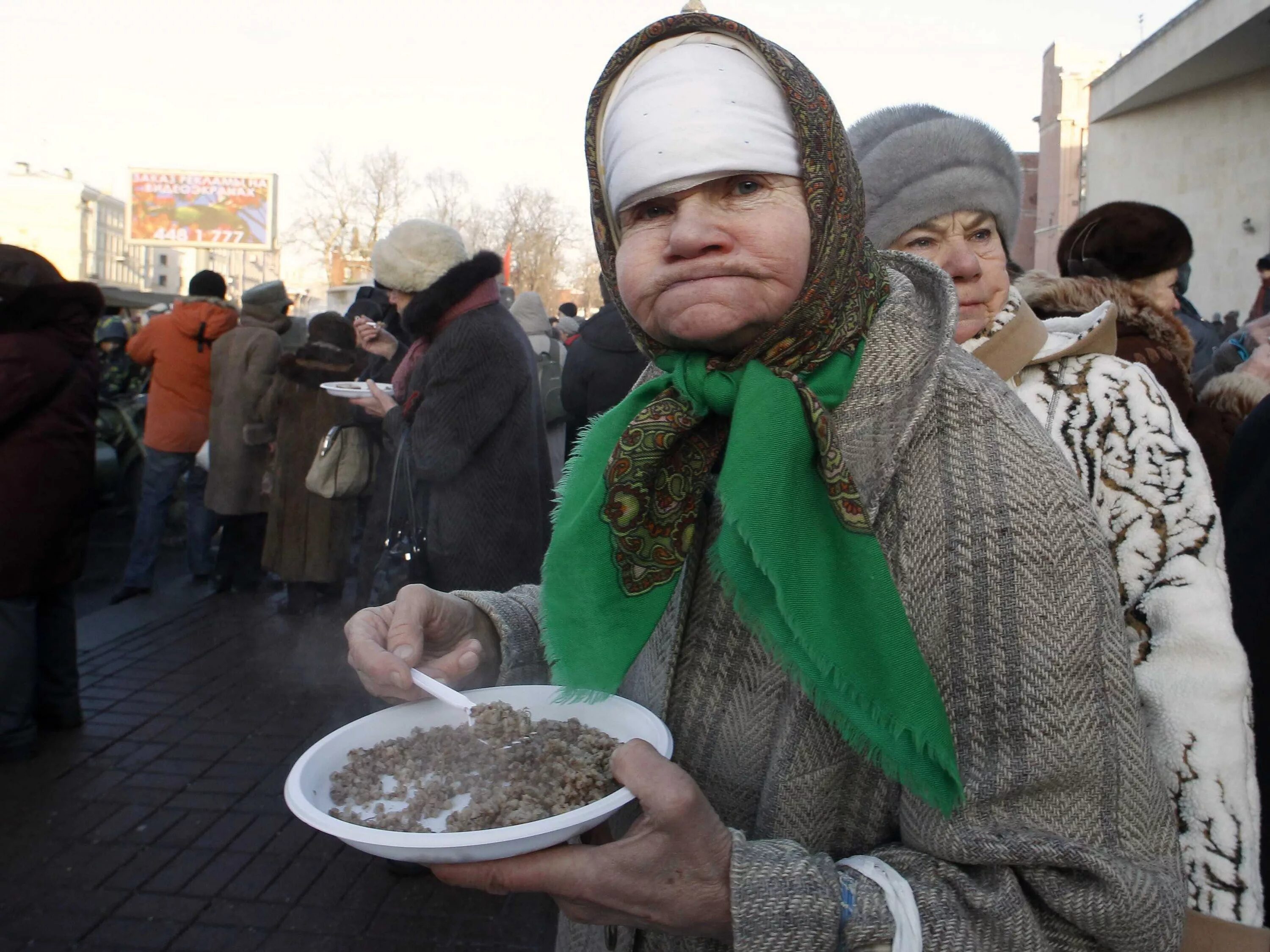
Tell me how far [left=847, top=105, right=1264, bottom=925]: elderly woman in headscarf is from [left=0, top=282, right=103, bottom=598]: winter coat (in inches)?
159

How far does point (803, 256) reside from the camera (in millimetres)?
1324

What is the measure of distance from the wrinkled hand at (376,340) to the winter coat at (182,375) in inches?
112

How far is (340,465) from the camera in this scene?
607 cm

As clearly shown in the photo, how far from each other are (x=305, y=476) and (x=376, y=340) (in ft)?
5.28

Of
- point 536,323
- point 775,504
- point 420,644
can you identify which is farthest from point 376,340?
point 536,323

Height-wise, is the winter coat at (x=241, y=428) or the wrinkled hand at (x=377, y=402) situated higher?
the wrinkled hand at (x=377, y=402)

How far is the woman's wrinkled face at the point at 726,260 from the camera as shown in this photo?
1306mm

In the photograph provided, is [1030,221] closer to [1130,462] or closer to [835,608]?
[1130,462]

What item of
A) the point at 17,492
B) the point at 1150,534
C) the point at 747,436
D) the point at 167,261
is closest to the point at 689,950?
the point at 747,436

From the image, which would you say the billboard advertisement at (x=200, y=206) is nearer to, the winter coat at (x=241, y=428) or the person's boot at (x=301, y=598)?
the winter coat at (x=241, y=428)

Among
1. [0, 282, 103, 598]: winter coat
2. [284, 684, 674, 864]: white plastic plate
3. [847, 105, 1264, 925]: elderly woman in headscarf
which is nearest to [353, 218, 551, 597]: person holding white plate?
[0, 282, 103, 598]: winter coat

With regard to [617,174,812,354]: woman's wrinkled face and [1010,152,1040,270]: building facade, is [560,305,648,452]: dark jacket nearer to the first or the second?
[617,174,812,354]: woman's wrinkled face

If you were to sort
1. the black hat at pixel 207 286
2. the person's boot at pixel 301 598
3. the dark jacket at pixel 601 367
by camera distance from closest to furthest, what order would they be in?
the dark jacket at pixel 601 367, the person's boot at pixel 301 598, the black hat at pixel 207 286

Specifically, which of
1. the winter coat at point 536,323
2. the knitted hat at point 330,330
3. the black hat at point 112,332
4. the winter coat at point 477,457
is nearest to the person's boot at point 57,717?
the winter coat at point 477,457
